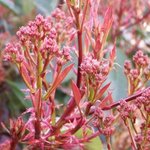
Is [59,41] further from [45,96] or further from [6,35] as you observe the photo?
[6,35]

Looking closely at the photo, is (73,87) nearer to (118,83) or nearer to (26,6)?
(118,83)

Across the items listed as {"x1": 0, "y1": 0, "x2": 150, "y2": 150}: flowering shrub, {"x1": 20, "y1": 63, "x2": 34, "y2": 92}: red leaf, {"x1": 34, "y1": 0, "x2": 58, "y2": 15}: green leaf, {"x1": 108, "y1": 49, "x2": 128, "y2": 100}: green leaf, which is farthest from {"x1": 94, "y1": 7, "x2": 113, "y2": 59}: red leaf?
{"x1": 34, "y1": 0, "x2": 58, "y2": 15}: green leaf

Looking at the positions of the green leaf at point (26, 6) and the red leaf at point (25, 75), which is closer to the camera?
the red leaf at point (25, 75)

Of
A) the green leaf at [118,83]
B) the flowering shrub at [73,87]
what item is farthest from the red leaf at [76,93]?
the green leaf at [118,83]

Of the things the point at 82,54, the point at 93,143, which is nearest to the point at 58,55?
the point at 82,54

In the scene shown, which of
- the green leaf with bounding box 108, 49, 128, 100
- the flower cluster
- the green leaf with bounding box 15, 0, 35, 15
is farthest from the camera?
the green leaf with bounding box 15, 0, 35, 15

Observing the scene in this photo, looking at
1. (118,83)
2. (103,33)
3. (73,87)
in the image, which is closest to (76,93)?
(73,87)

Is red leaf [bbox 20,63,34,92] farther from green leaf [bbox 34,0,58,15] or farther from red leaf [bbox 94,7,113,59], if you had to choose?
green leaf [bbox 34,0,58,15]

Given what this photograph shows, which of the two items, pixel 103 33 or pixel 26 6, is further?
pixel 26 6

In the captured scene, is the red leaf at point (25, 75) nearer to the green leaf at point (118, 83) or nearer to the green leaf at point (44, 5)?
the green leaf at point (118, 83)

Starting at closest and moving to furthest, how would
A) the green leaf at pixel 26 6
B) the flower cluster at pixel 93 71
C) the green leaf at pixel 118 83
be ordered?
1. the flower cluster at pixel 93 71
2. the green leaf at pixel 118 83
3. the green leaf at pixel 26 6

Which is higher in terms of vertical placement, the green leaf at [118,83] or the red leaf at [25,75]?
the green leaf at [118,83]
